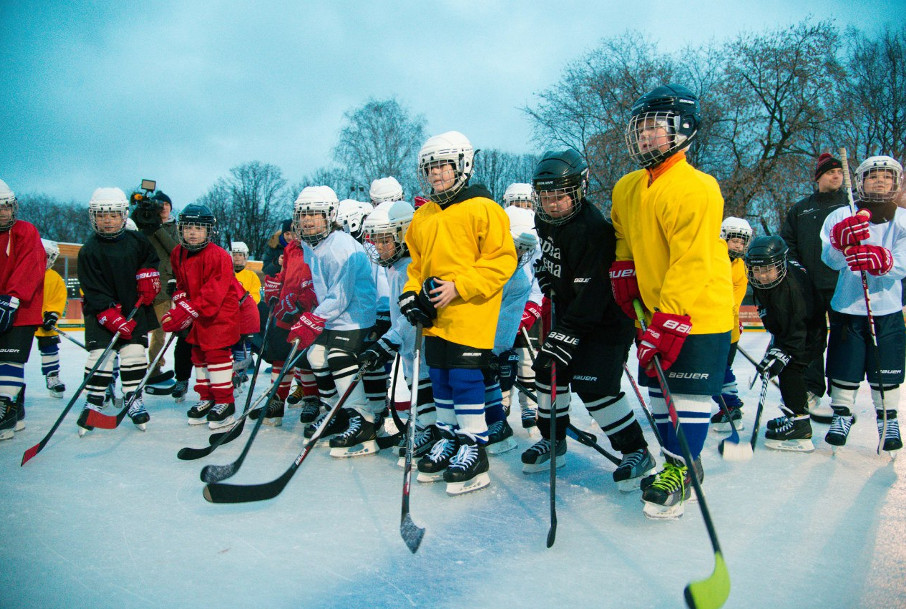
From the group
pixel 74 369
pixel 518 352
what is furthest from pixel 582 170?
pixel 74 369

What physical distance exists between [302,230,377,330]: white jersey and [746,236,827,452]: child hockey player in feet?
7.68

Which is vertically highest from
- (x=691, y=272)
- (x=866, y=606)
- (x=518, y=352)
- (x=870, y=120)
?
(x=870, y=120)

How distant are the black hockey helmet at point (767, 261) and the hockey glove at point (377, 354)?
2.18m

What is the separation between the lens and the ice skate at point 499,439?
3344mm

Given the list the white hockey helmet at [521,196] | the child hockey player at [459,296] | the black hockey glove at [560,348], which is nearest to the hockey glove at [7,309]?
the child hockey player at [459,296]

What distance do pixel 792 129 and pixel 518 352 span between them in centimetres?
1299

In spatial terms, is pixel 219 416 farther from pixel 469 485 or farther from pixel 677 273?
pixel 677 273

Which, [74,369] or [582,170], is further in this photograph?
[74,369]

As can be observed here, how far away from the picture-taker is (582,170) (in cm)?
274

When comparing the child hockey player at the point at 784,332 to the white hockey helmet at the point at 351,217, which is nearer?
the child hockey player at the point at 784,332

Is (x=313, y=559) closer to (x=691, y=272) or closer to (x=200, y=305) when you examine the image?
(x=691, y=272)

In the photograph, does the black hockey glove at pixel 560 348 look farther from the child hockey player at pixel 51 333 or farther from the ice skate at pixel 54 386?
the ice skate at pixel 54 386

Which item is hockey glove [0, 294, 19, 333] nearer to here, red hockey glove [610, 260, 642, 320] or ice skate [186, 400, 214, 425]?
ice skate [186, 400, 214, 425]

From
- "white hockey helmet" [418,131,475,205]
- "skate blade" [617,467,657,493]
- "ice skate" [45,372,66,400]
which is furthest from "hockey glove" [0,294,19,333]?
"skate blade" [617,467,657,493]
